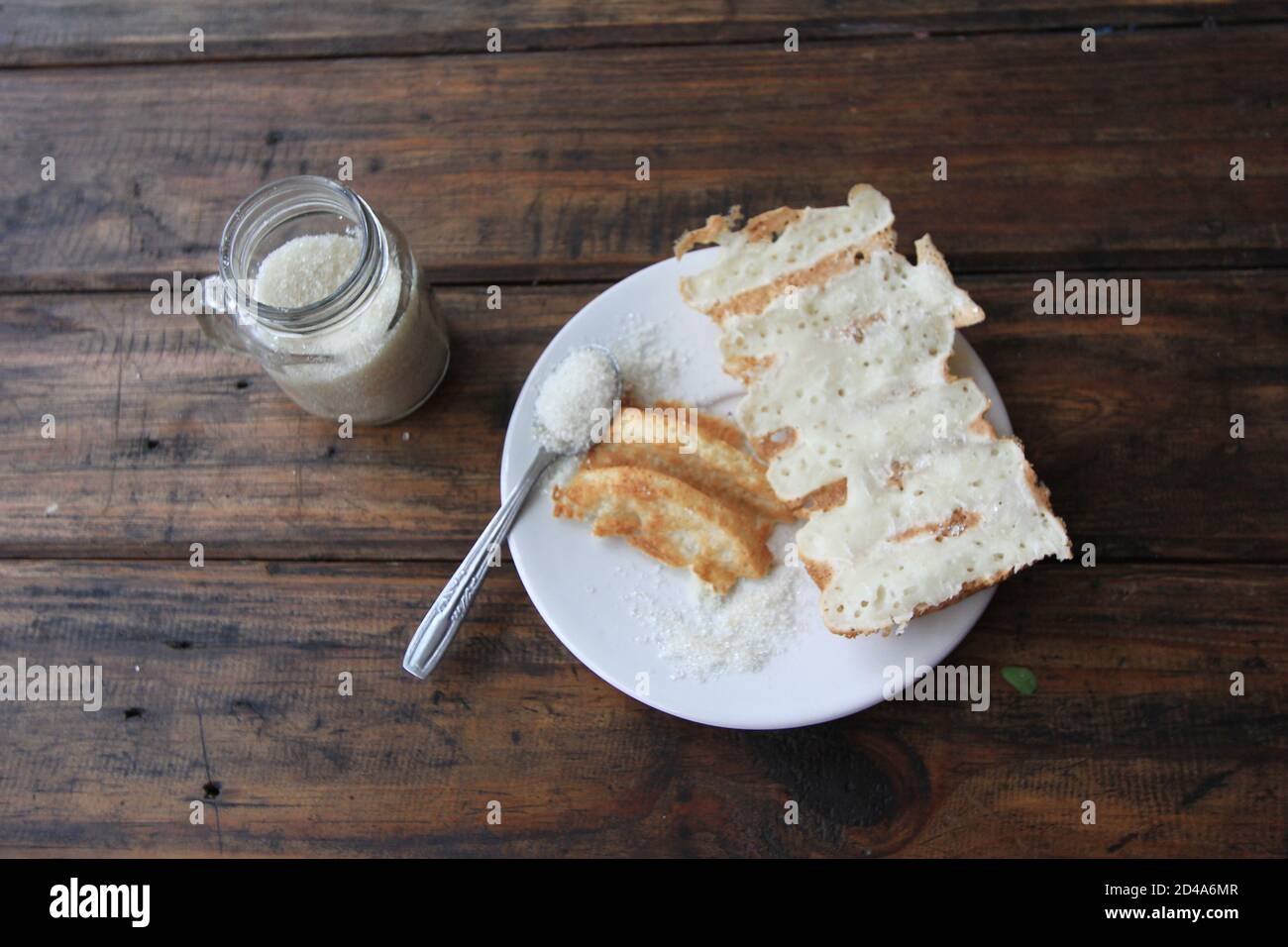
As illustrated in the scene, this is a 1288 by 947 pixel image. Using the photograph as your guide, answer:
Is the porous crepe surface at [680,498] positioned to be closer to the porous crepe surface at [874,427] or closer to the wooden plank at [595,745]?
the porous crepe surface at [874,427]

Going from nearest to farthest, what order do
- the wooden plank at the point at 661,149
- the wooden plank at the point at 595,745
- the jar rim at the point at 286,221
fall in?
the jar rim at the point at 286,221 < the wooden plank at the point at 595,745 < the wooden plank at the point at 661,149

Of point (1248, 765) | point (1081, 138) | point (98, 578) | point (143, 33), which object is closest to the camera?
point (1248, 765)

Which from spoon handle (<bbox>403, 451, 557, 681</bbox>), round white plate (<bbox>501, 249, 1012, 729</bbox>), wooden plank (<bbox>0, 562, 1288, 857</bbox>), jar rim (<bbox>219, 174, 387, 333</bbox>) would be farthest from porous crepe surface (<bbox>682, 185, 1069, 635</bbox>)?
jar rim (<bbox>219, 174, 387, 333</bbox>)

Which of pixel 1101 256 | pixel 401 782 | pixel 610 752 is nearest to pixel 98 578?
pixel 401 782

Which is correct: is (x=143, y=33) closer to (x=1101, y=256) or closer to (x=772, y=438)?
(x=772, y=438)

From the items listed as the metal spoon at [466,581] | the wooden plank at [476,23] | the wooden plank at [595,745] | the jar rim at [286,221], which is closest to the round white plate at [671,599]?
the metal spoon at [466,581]

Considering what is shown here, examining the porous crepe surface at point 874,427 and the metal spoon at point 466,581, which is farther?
the metal spoon at point 466,581

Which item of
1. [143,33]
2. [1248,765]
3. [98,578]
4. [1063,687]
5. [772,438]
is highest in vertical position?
[143,33]
